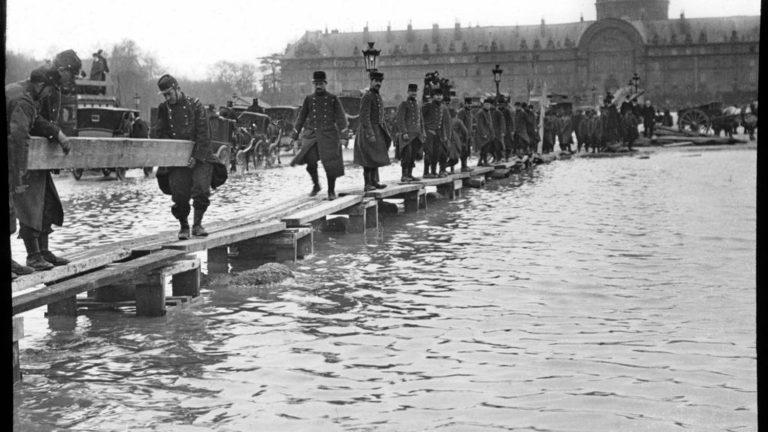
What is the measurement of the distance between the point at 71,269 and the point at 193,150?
2135mm

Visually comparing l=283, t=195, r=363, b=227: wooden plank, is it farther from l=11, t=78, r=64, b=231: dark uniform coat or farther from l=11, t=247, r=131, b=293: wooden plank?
l=11, t=78, r=64, b=231: dark uniform coat

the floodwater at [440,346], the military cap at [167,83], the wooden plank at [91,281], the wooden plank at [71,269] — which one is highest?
the military cap at [167,83]

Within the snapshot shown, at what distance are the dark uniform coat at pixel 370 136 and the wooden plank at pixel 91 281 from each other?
21.5 ft

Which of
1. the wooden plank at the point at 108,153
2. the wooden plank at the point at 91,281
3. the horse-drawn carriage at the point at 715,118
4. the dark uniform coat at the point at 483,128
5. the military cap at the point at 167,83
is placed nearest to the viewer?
the wooden plank at the point at 91,281

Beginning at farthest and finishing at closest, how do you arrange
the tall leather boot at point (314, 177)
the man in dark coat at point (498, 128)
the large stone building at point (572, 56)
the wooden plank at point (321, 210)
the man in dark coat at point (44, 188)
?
the large stone building at point (572, 56) < the man in dark coat at point (498, 128) < the tall leather boot at point (314, 177) < the wooden plank at point (321, 210) < the man in dark coat at point (44, 188)

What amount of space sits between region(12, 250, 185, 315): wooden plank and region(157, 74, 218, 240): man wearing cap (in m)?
1.10

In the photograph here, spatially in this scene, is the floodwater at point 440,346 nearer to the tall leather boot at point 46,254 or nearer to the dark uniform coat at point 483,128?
the tall leather boot at point 46,254

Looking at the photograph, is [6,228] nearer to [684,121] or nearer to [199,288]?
[199,288]

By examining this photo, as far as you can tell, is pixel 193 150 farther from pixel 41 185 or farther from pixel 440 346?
pixel 440 346

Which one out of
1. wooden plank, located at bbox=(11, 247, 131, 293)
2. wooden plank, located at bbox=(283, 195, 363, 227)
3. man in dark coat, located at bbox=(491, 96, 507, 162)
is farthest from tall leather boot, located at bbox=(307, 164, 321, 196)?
man in dark coat, located at bbox=(491, 96, 507, 162)

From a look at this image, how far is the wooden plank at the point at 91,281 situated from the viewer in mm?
5901

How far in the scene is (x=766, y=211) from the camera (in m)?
2.26

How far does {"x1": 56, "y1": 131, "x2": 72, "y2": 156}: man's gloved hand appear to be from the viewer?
644cm

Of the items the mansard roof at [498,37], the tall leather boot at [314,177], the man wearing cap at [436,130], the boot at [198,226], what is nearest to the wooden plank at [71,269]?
the boot at [198,226]
